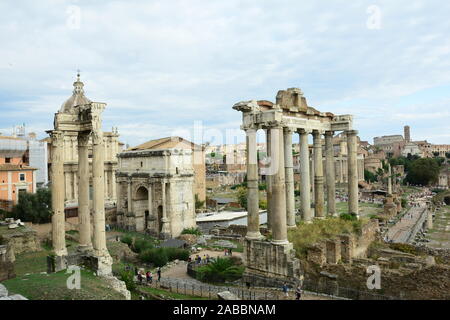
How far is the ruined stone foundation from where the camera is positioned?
15.3m

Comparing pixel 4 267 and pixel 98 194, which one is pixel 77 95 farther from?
pixel 4 267

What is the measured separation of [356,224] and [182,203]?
68.1 feet

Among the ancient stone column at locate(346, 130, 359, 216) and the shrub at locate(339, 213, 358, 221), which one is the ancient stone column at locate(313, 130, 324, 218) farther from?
the ancient stone column at locate(346, 130, 359, 216)

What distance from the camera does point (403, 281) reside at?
1395 centimetres

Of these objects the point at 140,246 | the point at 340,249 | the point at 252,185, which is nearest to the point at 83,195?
the point at 252,185

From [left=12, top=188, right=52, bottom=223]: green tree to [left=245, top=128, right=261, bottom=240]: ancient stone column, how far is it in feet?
82.1

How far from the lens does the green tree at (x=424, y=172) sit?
96000mm

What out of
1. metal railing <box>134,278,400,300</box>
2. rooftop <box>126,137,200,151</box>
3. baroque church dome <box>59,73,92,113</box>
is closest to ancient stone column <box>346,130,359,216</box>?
metal railing <box>134,278,400,300</box>

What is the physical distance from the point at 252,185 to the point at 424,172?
310 ft

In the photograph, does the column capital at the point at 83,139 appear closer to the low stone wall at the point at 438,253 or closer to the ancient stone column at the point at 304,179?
the ancient stone column at the point at 304,179

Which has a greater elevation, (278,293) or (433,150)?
(433,150)

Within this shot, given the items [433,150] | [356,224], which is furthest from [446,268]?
[433,150]
